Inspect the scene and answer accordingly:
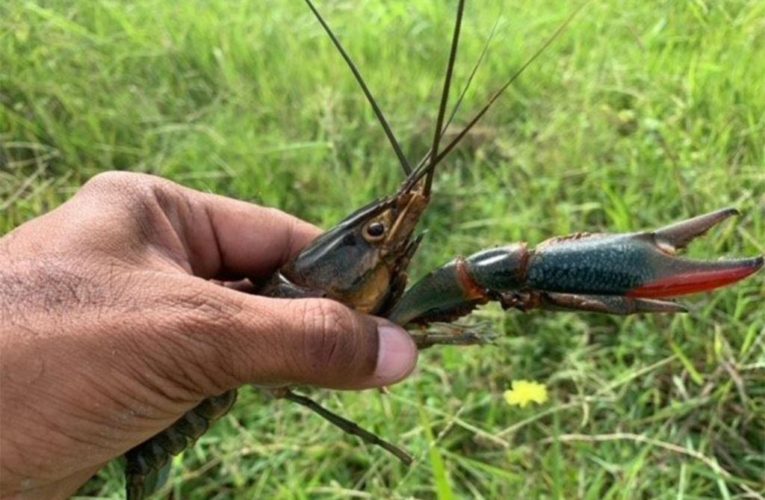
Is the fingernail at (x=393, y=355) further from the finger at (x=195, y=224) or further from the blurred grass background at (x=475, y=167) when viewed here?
the finger at (x=195, y=224)

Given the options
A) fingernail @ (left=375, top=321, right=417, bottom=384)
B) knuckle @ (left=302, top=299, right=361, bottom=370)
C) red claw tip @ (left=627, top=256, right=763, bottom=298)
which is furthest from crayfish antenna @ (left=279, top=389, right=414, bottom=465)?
red claw tip @ (left=627, top=256, right=763, bottom=298)

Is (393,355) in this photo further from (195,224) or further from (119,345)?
(195,224)

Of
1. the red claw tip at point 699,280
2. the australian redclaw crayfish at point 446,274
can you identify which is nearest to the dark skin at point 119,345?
the australian redclaw crayfish at point 446,274

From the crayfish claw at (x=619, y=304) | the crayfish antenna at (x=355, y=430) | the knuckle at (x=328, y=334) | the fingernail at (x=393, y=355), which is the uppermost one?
the crayfish claw at (x=619, y=304)

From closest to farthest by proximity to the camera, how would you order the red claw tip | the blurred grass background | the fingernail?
1. the red claw tip
2. the fingernail
3. the blurred grass background

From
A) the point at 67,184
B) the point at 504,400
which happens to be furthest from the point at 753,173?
the point at 67,184

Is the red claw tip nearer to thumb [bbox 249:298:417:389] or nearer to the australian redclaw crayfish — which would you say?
the australian redclaw crayfish
